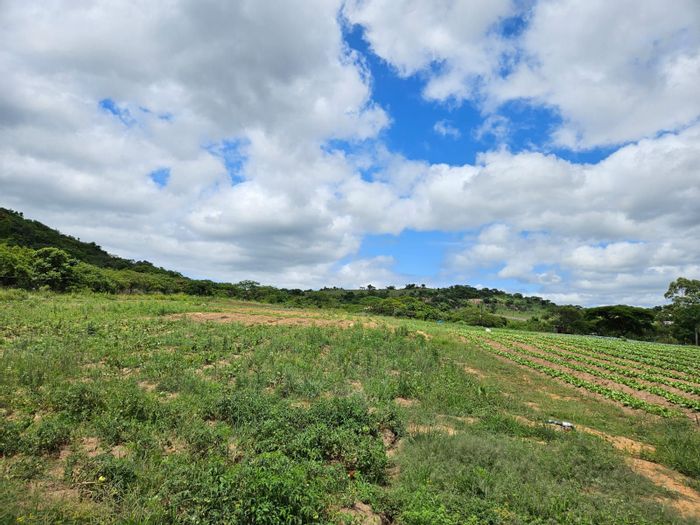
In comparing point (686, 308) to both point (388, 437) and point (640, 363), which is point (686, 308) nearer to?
point (640, 363)

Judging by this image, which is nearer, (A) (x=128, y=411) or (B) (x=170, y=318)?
(A) (x=128, y=411)

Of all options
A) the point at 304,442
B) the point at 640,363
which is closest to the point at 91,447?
the point at 304,442

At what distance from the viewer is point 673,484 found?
6.70m

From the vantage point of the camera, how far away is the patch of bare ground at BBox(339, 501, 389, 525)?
4.91 meters

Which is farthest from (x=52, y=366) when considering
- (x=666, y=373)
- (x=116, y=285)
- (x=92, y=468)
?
(x=116, y=285)

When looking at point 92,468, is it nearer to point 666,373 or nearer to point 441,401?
point 441,401

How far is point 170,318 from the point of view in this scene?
66.8 ft

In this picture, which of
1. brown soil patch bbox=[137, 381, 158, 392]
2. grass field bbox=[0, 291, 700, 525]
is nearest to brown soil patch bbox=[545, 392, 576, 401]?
grass field bbox=[0, 291, 700, 525]

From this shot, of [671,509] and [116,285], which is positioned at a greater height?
[116,285]

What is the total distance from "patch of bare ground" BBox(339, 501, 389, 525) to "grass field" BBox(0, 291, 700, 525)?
0.10 ft

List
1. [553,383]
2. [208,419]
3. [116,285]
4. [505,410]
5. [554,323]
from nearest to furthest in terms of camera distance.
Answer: [208,419] < [505,410] < [553,383] < [116,285] < [554,323]

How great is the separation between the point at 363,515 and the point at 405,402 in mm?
5683

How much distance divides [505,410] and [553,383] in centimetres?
702

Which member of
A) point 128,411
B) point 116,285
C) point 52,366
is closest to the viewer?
point 128,411
